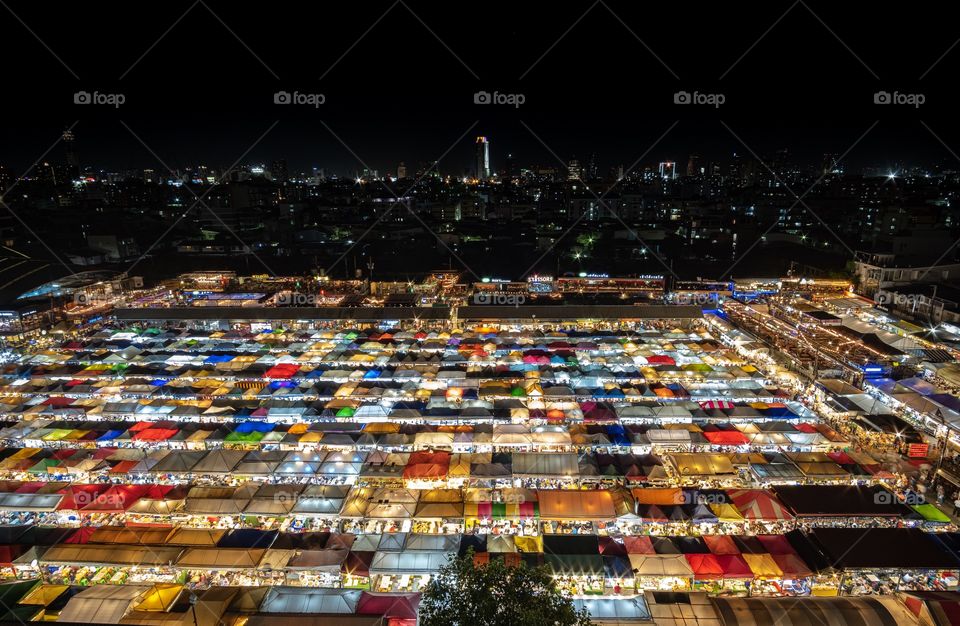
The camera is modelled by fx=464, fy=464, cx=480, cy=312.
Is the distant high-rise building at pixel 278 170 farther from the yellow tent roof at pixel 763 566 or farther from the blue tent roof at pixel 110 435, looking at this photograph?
the yellow tent roof at pixel 763 566

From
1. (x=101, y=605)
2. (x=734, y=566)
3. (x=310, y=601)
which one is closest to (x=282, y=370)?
(x=101, y=605)

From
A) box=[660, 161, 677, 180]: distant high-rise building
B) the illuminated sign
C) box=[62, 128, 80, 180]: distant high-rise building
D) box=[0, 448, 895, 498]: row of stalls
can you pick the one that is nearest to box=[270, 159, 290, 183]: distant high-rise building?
box=[62, 128, 80, 180]: distant high-rise building

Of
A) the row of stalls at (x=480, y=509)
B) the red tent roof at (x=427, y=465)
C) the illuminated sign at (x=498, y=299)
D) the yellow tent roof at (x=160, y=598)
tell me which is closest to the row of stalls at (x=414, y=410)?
the red tent roof at (x=427, y=465)

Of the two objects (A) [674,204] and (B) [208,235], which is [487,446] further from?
(A) [674,204]

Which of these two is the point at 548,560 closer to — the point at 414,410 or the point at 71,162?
the point at 414,410

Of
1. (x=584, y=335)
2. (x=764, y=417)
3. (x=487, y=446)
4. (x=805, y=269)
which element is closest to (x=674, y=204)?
(x=805, y=269)
